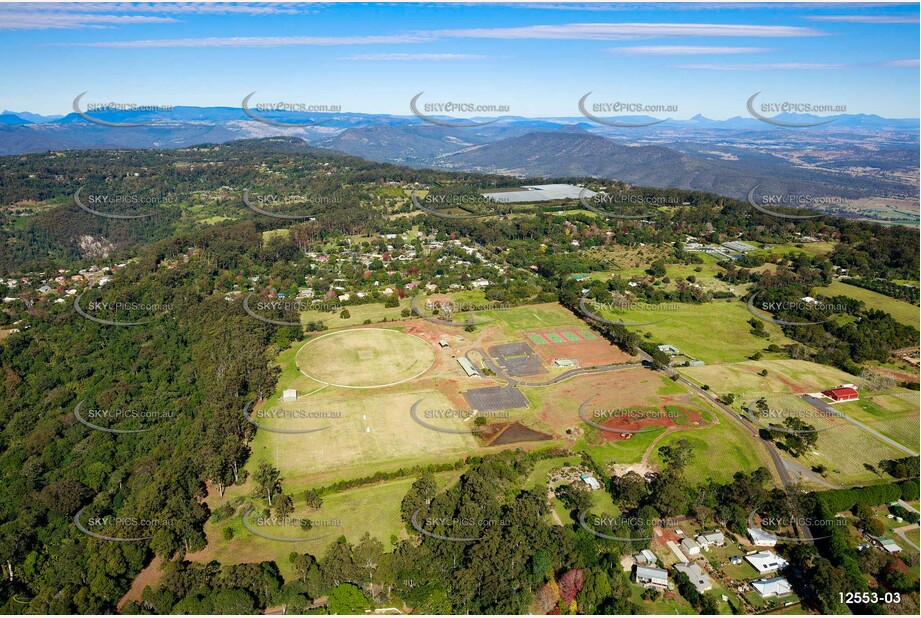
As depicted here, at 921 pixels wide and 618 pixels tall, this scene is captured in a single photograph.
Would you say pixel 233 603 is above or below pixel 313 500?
above

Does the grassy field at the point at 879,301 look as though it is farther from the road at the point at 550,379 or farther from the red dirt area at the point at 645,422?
the red dirt area at the point at 645,422

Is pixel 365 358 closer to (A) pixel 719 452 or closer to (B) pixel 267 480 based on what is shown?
(B) pixel 267 480

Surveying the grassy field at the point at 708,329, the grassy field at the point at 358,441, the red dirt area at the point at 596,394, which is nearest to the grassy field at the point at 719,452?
the red dirt area at the point at 596,394

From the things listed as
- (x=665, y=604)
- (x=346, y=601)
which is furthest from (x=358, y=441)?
(x=665, y=604)

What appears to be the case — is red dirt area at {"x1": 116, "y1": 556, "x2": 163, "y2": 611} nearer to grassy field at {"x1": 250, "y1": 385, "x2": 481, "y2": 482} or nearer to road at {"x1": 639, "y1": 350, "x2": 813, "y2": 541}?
grassy field at {"x1": 250, "y1": 385, "x2": 481, "y2": 482}

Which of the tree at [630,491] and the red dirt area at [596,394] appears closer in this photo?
the tree at [630,491]

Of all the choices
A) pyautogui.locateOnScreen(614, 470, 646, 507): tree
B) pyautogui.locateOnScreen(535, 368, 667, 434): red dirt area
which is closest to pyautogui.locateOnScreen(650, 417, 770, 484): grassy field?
pyautogui.locateOnScreen(614, 470, 646, 507): tree
